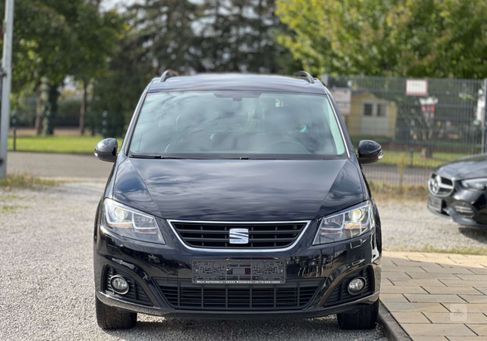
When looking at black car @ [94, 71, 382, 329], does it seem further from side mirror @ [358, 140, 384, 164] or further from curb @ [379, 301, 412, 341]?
side mirror @ [358, 140, 384, 164]

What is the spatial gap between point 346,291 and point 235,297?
0.70 meters

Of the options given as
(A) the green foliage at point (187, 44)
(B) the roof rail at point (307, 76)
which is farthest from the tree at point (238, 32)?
(B) the roof rail at point (307, 76)

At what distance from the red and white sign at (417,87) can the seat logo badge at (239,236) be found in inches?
391

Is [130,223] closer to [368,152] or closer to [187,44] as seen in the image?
[368,152]

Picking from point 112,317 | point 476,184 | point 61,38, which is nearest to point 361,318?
point 112,317

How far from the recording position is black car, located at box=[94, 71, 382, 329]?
421cm

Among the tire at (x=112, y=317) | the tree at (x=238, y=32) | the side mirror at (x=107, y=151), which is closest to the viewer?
the tire at (x=112, y=317)

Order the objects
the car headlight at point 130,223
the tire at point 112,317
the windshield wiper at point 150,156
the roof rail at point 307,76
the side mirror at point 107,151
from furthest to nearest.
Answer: the roof rail at point 307,76
the side mirror at point 107,151
the windshield wiper at point 150,156
the tire at point 112,317
the car headlight at point 130,223

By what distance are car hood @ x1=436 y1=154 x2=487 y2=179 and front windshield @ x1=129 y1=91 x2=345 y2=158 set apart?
3562 millimetres

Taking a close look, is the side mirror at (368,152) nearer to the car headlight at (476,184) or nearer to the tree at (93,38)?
the car headlight at (476,184)

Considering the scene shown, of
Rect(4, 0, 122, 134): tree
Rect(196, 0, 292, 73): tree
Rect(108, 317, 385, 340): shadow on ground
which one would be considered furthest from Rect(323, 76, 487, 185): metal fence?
Rect(196, 0, 292, 73): tree

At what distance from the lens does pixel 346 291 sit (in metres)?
4.40

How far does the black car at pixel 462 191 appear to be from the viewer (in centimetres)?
838

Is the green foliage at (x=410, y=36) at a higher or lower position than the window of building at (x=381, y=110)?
higher
